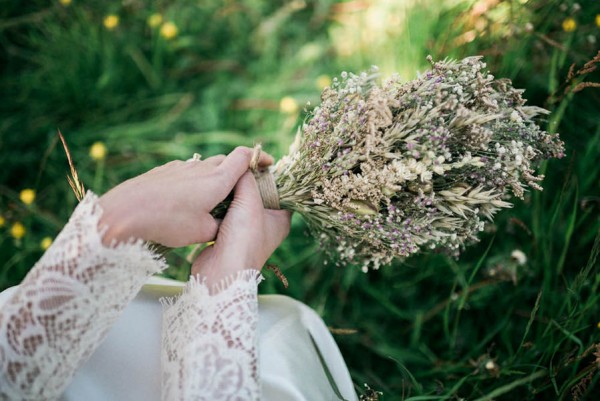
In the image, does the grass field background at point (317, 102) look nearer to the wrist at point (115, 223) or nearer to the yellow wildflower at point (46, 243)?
the yellow wildflower at point (46, 243)

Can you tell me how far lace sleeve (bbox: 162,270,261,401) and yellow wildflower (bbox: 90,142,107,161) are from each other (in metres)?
1.13

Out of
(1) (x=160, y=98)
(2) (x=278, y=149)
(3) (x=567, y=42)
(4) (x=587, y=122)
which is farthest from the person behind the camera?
(1) (x=160, y=98)

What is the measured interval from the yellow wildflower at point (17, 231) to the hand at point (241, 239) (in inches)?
44.3

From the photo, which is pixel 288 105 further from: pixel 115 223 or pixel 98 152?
pixel 115 223

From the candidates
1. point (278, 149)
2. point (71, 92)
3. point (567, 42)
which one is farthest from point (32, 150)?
point (567, 42)

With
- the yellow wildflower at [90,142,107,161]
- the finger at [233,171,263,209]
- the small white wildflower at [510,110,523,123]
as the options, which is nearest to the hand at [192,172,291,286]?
the finger at [233,171,263,209]

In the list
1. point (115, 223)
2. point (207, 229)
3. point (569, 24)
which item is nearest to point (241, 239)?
point (207, 229)

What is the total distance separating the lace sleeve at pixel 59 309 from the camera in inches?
42.7

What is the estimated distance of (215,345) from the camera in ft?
3.78

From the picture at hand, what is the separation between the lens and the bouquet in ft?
4.00

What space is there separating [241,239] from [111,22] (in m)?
1.68

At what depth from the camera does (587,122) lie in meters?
1.99

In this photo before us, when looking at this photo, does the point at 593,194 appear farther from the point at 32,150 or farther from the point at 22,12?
the point at 22,12

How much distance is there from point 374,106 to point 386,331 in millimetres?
1180
